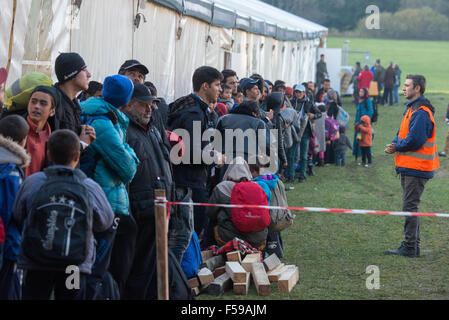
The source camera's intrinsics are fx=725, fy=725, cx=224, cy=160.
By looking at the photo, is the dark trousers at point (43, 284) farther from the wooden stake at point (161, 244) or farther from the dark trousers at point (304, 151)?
the dark trousers at point (304, 151)

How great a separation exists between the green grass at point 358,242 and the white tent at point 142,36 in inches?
108

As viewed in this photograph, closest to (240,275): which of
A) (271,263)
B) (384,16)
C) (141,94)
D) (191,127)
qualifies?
(271,263)

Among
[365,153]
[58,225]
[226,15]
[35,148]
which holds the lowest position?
[365,153]

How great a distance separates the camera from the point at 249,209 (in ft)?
23.3

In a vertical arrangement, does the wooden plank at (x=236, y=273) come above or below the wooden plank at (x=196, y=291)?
above

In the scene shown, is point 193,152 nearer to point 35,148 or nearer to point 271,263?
point 271,263

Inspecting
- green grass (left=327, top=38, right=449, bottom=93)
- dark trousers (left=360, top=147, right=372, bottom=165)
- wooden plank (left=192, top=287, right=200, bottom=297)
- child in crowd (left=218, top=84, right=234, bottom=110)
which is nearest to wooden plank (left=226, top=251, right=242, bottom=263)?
wooden plank (left=192, top=287, right=200, bottom=297)

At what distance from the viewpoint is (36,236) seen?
4.25m

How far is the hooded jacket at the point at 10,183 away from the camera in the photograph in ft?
14.9

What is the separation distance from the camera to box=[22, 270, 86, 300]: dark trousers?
4.36 meters

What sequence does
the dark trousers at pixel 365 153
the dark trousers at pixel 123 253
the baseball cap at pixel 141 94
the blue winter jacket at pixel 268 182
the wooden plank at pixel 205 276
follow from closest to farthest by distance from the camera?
the dark trousers at pixel 123 253
the baseball cap at pixel 141 94
the wooden plank at pixel 205 276
the blue winter jacket at pixel 268 182
the dark trousers at pixel 365 153

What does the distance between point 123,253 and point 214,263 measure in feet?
5.79

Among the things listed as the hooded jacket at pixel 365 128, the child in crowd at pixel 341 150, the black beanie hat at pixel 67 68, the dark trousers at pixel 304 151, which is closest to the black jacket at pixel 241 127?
the black beanie hat at pixel 67 68

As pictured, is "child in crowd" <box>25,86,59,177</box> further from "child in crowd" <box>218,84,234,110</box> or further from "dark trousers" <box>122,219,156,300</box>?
"child in crowd" <box>218,84,234,110</box>
